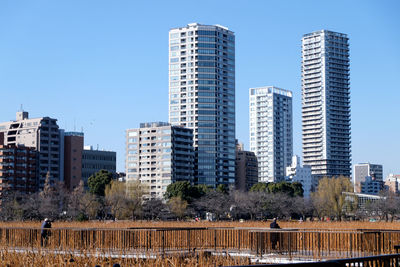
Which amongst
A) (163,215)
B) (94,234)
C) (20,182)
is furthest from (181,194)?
(94,234)

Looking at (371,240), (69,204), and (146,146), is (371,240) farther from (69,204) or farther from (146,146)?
(146,146)

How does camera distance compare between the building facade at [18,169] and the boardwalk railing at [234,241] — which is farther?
the building facade at [18,169]

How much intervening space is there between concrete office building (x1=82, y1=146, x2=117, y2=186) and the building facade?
1836cm

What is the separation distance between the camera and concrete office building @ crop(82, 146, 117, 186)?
574ft

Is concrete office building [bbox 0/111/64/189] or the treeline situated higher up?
concrete office building [bbox 0/111/64/189]

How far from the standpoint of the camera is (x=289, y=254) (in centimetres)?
2720

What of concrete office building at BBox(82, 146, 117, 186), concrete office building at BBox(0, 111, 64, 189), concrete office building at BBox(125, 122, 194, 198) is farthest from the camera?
concrete office building at BBox(125, 122, 194, 198)

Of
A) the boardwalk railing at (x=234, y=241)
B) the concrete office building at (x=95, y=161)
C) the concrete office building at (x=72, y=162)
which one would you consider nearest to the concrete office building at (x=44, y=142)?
the concrete office building at (x=72, y=162)

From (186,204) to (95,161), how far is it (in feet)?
210

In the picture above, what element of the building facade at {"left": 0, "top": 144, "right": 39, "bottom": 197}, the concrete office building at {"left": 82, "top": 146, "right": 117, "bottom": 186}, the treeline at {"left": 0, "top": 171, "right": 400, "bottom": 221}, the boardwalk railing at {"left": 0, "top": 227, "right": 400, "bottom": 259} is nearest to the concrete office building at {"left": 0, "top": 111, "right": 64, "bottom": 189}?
the building facade at {"left": 0, "top": 144, "right": 39, "bottom": 197}

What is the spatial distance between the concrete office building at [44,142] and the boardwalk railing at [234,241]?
132 metres

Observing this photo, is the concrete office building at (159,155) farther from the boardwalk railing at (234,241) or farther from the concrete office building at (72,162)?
the boardwalk railing at (234,241)

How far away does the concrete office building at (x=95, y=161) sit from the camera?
574ft

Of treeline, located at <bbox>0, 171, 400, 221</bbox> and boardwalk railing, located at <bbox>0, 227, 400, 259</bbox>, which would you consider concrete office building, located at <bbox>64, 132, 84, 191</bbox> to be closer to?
treeline, located at <bbox>0, 171, 400, 221</bbox>
